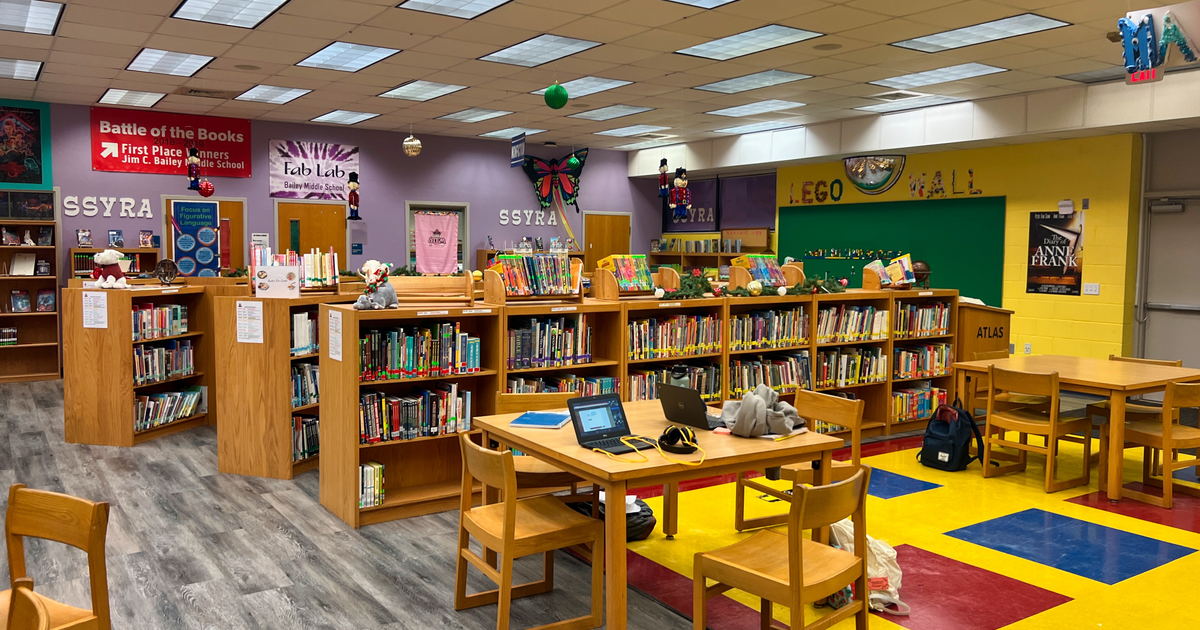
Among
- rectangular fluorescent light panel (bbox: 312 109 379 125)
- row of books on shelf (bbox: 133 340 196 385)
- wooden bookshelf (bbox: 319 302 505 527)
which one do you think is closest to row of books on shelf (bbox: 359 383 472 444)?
wooden bookshelf (bbox: 319 302 505 527)

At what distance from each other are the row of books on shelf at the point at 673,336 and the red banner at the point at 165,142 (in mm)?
8296

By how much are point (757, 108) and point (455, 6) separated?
18.0 feet

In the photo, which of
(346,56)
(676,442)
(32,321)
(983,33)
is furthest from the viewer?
(32,321)

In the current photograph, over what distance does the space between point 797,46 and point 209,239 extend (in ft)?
28.6

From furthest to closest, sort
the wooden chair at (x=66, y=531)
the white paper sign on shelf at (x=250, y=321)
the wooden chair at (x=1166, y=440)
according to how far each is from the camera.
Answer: the white paper sign on shelf at (x=250, y=321) < the wooden chair at (x=1166, y=440) < the wooden chair at (x=66, y=531)

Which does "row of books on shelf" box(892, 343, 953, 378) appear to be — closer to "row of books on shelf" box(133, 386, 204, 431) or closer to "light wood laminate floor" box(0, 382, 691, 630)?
"light wood laminate floor" box(0, 382, 691, 630)

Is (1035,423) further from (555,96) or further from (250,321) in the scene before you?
(250,321)

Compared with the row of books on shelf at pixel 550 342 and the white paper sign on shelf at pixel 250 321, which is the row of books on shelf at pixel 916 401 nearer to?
the row of books on shelf at pixel 550 342

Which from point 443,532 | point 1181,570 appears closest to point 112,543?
point 443,532

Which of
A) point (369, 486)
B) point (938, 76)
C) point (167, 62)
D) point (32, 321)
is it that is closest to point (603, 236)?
point (938, 76)

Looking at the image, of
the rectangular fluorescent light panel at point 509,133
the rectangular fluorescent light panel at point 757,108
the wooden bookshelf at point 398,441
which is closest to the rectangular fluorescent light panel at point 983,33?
the rectangular fluorescent light panel at point 757,108

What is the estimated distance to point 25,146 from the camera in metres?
10.7

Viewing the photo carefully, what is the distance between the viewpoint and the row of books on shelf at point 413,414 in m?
5.05

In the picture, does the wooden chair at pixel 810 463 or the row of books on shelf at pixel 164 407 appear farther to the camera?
the row of books on shelf at pixel 164 407
